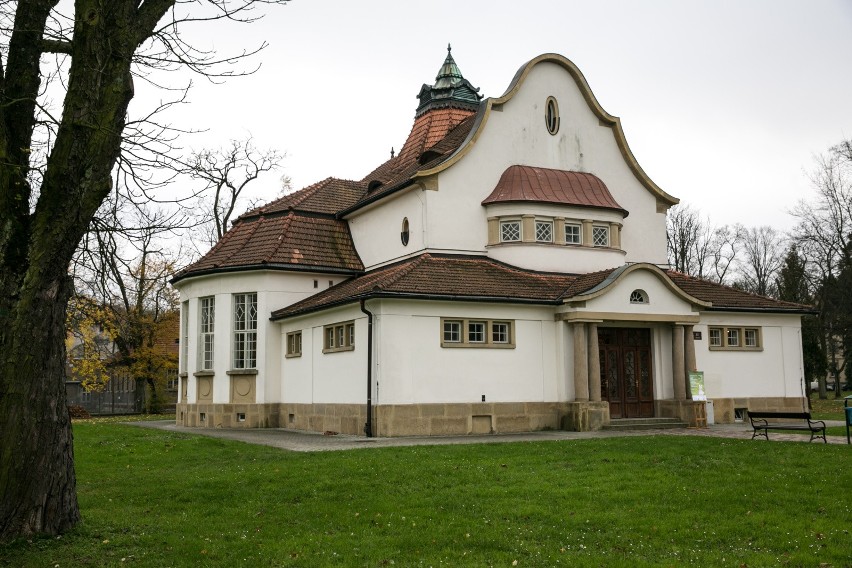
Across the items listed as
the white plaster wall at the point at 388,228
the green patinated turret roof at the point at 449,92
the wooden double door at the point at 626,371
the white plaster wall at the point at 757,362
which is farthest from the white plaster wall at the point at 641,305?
the green patinated turret roof at the point at 449,92

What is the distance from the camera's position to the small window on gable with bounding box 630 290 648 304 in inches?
914

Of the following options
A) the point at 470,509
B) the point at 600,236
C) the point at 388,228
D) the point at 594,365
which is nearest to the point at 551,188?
the point at 600,236

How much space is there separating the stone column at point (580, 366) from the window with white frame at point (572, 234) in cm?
393

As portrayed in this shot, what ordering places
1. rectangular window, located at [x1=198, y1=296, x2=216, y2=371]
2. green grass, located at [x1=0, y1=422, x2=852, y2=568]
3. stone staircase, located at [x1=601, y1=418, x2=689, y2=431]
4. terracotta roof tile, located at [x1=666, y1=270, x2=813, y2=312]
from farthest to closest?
1. rectangular window, located at [x1=198, y1=296, x2=216, y2=371]
2. terracotta roof tile, located at [x1=666, y1=270, x2=813, y2=312]
3. stone staircase, located at [x1=601, y1=418, x2=689, y2=431]
4. green grass, located at [x1=0, y1=422, x2=852, y2=568]

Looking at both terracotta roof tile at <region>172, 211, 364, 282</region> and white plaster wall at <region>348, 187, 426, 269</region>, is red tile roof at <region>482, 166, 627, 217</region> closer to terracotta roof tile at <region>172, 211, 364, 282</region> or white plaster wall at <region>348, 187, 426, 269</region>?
white plaster wall at <region>348, 187, 426, 269</region>

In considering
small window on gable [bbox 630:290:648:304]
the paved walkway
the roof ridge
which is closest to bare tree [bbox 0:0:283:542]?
the paved walkway

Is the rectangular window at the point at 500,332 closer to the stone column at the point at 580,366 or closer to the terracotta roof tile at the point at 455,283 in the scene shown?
the terracotta roof tile at the point at 455,283

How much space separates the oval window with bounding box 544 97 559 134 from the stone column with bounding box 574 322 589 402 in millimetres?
7451

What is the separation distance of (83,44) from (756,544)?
8.59 meters

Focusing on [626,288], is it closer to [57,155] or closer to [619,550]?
[619,550]

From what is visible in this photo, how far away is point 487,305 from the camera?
22.3m

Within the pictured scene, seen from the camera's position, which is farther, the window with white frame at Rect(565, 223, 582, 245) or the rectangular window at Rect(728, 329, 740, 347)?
the rectangular window at Rect(728, 329, 740, 347)

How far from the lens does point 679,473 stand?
506 inches

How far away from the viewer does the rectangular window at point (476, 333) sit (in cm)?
2200
